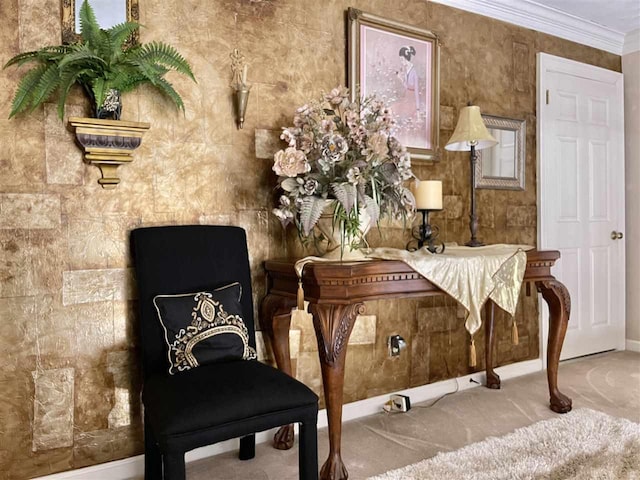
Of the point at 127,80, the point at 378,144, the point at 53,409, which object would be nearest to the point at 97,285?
the point at 53,409

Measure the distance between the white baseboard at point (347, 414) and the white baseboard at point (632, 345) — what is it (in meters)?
1.07

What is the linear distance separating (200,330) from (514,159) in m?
2.53

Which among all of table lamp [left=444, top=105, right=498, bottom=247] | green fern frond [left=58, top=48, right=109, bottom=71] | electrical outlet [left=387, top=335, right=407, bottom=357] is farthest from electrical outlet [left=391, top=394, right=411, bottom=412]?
green fern frond [left=58, top=48, right=109, bottom=71]

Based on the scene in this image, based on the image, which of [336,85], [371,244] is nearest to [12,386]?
[371,244]

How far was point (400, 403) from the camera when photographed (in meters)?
2.80

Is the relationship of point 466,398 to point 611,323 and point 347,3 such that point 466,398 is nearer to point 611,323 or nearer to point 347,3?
point 611,323

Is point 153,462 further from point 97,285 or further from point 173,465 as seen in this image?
point 97,285

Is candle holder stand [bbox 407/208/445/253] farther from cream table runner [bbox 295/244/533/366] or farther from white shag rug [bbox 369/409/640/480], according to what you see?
white shag rug [bbox 369/409/640/480]

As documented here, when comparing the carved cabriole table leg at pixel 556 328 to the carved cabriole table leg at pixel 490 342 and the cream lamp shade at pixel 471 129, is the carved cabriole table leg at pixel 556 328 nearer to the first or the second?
the carved cabriole table leg at pixel 490 342

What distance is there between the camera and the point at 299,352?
2.63m

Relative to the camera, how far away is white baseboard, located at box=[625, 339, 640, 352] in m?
4.14

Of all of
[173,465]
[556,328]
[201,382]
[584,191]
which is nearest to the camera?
[173,465]

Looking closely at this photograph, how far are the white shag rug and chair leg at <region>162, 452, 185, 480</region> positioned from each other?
858 millimetres

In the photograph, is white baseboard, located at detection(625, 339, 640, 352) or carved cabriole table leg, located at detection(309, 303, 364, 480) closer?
carved cabriole table leg, located at detection(309, 303, 364, 480)
